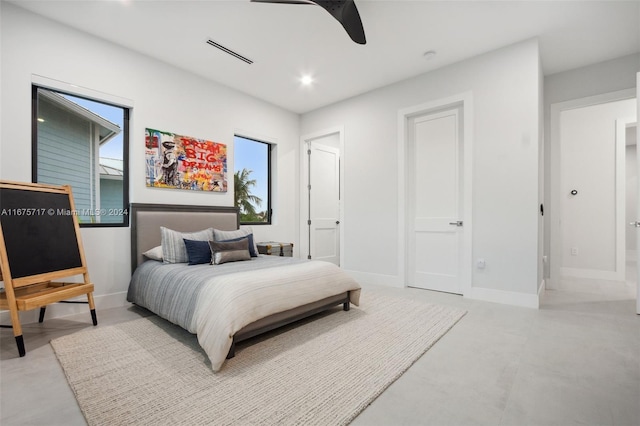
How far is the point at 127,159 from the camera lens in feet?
11.3

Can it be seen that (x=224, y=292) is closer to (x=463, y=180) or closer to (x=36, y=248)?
(x=36, y=248)

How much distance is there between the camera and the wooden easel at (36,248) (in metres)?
2.15

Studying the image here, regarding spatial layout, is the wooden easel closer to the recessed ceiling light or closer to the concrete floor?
the concrete floor

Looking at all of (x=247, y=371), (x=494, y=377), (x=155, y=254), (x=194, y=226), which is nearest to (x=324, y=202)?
(x=194, y=226)

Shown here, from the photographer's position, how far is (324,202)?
5.57 m

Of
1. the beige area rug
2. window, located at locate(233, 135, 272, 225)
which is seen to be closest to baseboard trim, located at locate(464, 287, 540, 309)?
the beige area rug

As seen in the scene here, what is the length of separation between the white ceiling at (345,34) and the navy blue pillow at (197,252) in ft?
7.16

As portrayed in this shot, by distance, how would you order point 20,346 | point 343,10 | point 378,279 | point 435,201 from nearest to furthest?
point 20,346
point 343,10
point 435,201
point 378,279

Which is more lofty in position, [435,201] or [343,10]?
[343,10]

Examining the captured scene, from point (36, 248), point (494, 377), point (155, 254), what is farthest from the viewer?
point (155, 254)

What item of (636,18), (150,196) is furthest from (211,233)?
(636,18)

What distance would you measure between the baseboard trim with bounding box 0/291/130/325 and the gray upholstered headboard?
0.34m

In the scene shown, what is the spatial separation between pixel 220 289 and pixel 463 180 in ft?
10.1

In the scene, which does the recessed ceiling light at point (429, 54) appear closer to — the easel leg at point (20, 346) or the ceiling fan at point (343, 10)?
the ceiling fan at point (343, 10)
